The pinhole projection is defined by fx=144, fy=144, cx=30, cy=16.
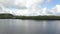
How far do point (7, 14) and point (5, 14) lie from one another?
1.20m

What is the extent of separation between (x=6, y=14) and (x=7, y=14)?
46 cm

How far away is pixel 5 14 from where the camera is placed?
212ft

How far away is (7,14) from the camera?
2586 inches

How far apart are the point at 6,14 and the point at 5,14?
3.23 feet

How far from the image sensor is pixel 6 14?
216ft
